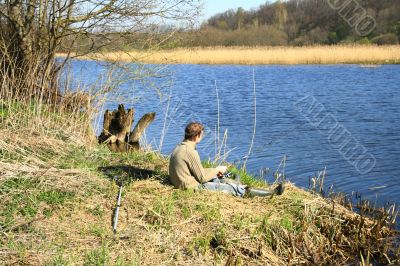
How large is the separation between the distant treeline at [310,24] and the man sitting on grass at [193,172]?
36634 millimetres

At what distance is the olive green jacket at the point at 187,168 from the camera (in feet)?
22.2

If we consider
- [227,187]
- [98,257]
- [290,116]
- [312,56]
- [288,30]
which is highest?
[288,30]

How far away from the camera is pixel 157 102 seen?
19.1 meters

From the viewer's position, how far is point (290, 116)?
17.3 metres

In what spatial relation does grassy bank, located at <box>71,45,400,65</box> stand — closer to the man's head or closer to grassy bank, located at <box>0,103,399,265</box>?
the man's head

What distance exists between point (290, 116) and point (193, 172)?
429 inches

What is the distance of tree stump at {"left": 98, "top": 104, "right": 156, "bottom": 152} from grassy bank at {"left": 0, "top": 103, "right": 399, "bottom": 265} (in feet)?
9.77

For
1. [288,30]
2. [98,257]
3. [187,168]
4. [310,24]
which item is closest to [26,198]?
[98,257]

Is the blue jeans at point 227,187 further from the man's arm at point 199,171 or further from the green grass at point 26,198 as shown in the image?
the green grass at point 26,198

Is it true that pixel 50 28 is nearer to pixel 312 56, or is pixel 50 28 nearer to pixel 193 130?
pixel 193 130

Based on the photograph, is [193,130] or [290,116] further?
[290,116]

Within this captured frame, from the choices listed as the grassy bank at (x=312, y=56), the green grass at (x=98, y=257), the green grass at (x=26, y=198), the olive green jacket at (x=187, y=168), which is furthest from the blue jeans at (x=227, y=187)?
the grassy bank at (x=312, y=56)

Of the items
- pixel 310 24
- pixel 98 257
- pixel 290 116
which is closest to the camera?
pixel 98 257

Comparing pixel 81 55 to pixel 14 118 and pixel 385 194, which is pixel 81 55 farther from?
pixel 385 194
